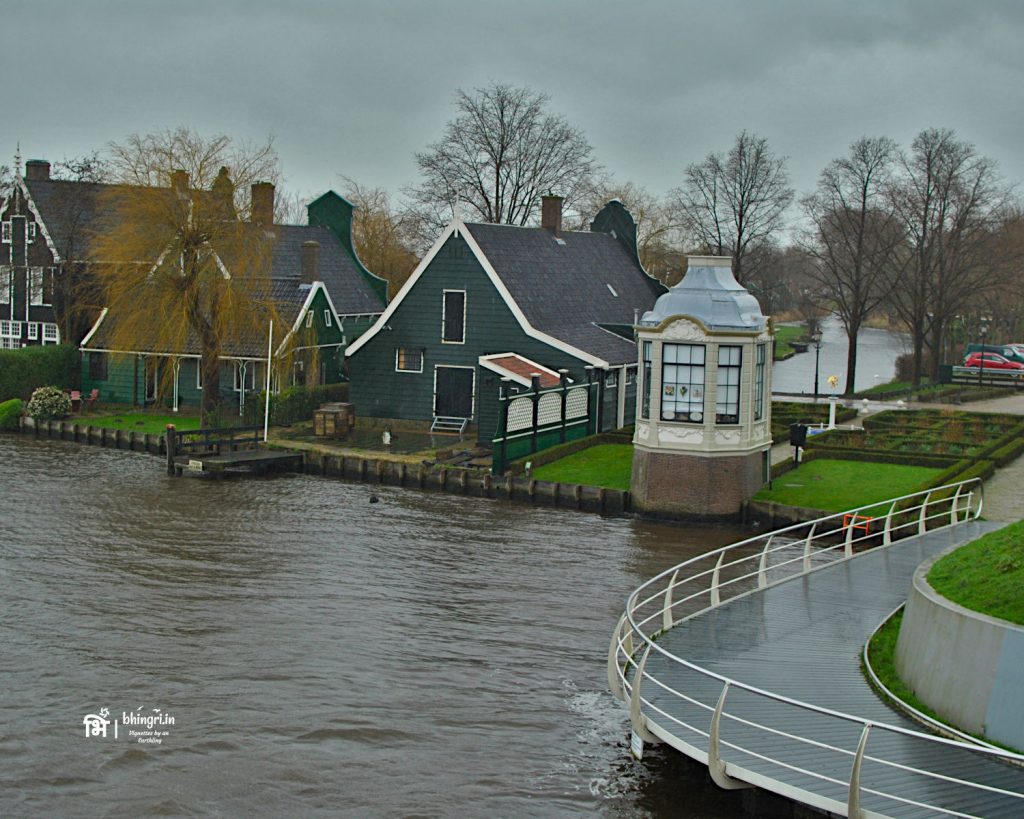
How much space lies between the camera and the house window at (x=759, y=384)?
32656 millimetres

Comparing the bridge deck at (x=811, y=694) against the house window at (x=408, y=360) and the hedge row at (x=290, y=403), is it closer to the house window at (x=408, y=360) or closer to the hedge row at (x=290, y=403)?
the house window at (x=408, y=360)

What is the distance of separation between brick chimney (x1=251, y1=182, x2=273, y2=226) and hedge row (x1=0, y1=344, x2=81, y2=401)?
935 centimetres

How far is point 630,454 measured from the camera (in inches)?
1519

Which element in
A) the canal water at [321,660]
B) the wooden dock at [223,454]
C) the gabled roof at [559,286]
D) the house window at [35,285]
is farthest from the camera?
the house window at [35,285]

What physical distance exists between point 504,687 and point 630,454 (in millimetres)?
19036

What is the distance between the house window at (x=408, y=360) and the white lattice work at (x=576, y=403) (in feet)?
20.2

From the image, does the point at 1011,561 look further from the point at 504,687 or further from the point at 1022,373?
the point at 1022,373

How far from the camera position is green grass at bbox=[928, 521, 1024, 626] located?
14320mm

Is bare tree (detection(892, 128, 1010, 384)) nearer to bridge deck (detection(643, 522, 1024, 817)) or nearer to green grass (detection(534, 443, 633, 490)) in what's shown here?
green grass (detection(534, 443, 633, 490))

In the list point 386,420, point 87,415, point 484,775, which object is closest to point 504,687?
point 484,775

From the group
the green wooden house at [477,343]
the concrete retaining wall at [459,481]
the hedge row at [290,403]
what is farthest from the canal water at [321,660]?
the hedge row at [290,403]

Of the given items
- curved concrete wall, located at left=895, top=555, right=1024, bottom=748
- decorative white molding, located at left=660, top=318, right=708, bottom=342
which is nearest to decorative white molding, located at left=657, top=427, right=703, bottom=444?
decorative white molding, located at left=660, top=318, right=708, bottom=342

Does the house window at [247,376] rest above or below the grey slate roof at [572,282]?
below

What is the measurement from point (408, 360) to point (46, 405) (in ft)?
42.5
